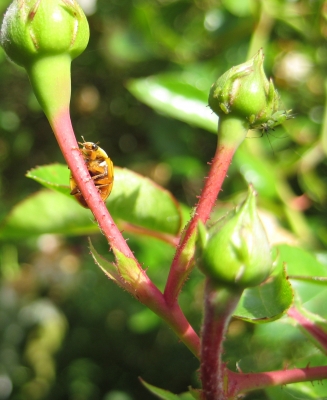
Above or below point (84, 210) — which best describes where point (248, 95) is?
above

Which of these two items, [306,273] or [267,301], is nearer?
[267,301]

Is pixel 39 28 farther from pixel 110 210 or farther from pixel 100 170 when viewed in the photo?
pixel 110 210

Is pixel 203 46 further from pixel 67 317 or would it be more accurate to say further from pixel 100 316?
pixel 67 317

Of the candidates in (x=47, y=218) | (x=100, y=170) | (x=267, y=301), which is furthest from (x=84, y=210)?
(x=267, y=301)

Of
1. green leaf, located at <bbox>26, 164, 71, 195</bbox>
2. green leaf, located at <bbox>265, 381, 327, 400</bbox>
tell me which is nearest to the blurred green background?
green leaf, located at <bbox>265, 381, 327, 400</bbox>

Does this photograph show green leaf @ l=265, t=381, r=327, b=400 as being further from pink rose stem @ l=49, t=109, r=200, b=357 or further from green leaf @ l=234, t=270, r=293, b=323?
pink rose stem @ l=49, t=109, r=200, b=357

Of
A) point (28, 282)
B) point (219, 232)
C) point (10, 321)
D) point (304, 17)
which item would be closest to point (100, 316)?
point (28, 282)

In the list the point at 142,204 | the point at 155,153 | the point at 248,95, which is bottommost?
the point at 155,153
